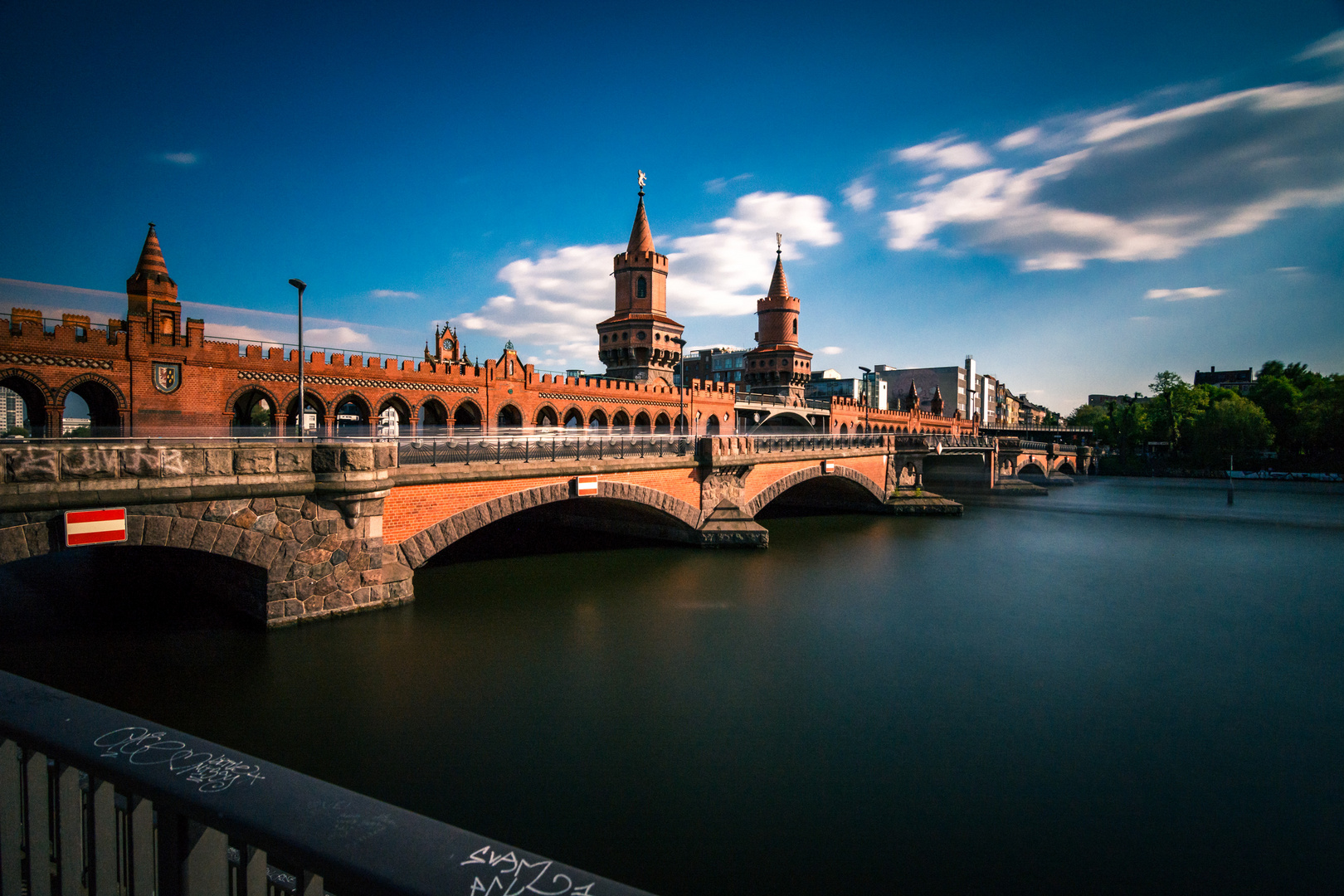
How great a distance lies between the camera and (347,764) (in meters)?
8.88

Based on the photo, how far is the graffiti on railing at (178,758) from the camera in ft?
5.42

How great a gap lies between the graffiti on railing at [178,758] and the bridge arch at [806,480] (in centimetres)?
2508

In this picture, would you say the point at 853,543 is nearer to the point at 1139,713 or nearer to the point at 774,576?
the point at 774,576

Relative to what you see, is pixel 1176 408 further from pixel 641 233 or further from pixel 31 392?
pixel 31 392

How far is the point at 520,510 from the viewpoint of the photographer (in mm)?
18094

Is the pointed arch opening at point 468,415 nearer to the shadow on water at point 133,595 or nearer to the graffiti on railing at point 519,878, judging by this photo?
the shadow on water at point 133,595

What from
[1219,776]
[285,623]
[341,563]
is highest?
[341,563]

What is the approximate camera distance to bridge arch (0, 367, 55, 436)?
2000 cm

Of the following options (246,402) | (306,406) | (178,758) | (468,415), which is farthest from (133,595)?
(468,415)

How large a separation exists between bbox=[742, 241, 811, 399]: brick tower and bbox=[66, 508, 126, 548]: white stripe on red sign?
5428 cm

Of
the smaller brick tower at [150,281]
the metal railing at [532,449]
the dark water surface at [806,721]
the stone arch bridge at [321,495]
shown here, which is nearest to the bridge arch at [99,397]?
the smaller brick tower at [150,281]

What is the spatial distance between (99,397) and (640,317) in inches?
1240

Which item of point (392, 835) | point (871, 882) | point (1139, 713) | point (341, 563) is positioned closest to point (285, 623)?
point (341, 563)

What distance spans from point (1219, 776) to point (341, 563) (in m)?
15.2
